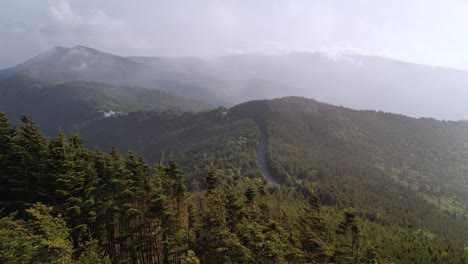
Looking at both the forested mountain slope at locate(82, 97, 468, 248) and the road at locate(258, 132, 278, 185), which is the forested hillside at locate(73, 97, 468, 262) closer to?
the forested mountain slope at locate(82, 97, 468, 248)

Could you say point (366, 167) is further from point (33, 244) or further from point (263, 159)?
point (33, 244)

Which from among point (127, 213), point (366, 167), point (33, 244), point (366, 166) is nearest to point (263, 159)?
point (366, 167)

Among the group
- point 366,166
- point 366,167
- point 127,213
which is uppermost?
point 127,213

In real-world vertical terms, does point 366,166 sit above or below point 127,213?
below

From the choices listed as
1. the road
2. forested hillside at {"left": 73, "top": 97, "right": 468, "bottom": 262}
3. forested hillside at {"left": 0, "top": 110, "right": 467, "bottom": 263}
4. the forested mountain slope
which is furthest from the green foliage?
the road

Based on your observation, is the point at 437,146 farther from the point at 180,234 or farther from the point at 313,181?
the point at 180,234

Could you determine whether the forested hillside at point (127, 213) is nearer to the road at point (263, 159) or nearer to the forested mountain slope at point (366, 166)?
the forested mountain slope at point (366, 166)

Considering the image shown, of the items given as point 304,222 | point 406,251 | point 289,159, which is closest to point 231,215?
point 304,222

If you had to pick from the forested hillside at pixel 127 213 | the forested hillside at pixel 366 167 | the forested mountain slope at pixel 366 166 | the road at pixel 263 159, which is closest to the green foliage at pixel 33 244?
the forested hillside at pixel 127 213
